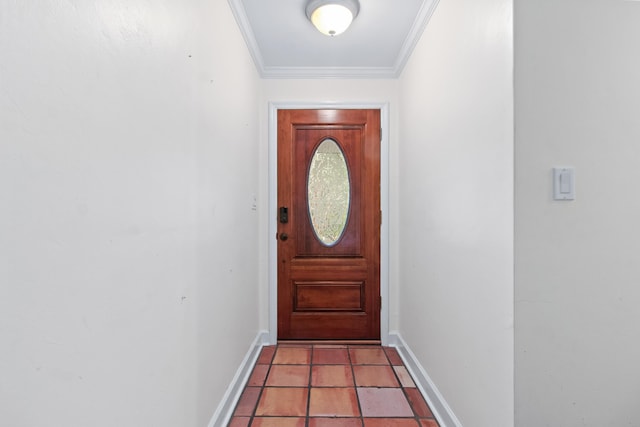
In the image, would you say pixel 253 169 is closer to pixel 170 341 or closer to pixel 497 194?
pixel 170 341

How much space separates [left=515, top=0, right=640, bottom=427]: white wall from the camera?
1.12m

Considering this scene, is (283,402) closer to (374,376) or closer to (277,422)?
(277,422)

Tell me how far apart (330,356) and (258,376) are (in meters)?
0.58

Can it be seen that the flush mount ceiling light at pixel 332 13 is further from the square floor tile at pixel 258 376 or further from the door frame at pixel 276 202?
the square floor tile at pixel 258 376

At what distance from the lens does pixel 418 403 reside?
1.96 m

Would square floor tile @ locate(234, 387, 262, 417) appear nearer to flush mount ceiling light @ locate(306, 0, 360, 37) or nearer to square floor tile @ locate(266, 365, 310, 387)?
square floor tile @ locate(266, 365, 310, 387)

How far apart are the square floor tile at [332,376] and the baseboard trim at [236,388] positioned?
0.44 meters

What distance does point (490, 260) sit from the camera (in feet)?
4.28

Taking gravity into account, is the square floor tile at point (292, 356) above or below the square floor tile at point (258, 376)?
above

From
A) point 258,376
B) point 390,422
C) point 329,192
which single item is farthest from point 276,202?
point 390,422

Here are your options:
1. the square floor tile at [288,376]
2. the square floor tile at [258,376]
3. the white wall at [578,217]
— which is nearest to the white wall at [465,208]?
the white wall at [578,217]

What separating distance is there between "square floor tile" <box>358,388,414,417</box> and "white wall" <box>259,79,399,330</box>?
2.68 ft

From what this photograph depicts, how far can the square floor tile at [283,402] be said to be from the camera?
6.17 ft

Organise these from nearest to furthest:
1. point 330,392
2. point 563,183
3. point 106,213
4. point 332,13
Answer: point 106,213, point 563,183, point 332,13, point 330,392
